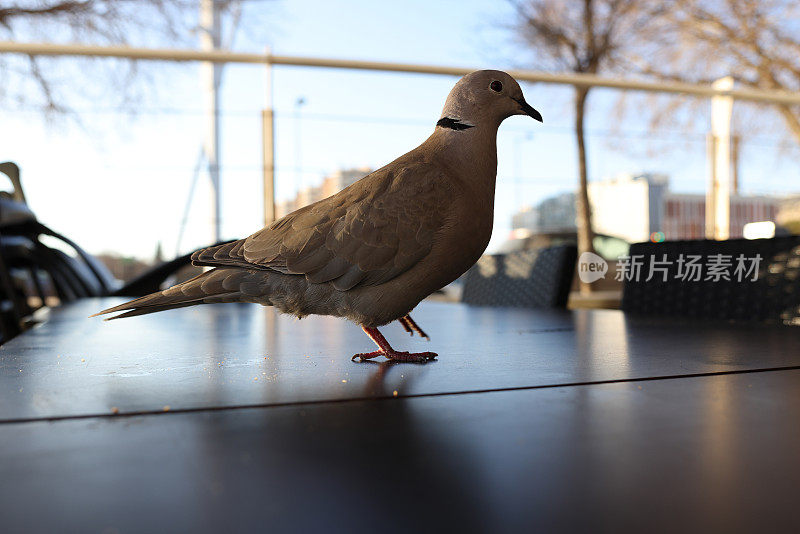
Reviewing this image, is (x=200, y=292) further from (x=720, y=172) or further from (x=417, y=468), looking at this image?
(x=720, y=172)

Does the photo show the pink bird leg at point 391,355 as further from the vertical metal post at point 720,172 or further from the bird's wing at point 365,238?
the vertical metal post at point 720,172

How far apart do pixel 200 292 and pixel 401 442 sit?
395mm

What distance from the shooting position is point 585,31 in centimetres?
668

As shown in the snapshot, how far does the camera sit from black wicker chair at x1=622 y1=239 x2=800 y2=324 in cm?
124

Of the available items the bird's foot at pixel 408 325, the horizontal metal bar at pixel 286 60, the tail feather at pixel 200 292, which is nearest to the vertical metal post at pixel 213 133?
the horizontal metal bar at pixel 286 60

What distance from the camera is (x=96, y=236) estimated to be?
4.30 meters

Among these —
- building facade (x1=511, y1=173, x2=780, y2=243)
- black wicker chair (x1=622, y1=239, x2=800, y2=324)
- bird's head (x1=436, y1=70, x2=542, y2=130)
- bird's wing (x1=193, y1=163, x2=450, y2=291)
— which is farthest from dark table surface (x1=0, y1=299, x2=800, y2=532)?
building facade (x1=511, y1=173, x2=780, y2=243)

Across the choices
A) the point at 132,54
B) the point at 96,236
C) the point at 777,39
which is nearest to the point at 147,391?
the point at 132,54

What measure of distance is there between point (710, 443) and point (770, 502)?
0.09 m

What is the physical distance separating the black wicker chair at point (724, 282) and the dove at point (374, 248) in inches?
32.7

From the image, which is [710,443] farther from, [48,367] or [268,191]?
[268,191]

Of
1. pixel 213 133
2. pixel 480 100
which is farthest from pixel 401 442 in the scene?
pixel 213 133

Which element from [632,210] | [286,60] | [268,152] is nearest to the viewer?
[286,60]

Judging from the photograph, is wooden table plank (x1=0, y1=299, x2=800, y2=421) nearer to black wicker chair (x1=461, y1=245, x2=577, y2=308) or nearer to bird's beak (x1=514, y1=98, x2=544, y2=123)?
bird's beak (x1=514, y1=98, x2=544, y2=123)
